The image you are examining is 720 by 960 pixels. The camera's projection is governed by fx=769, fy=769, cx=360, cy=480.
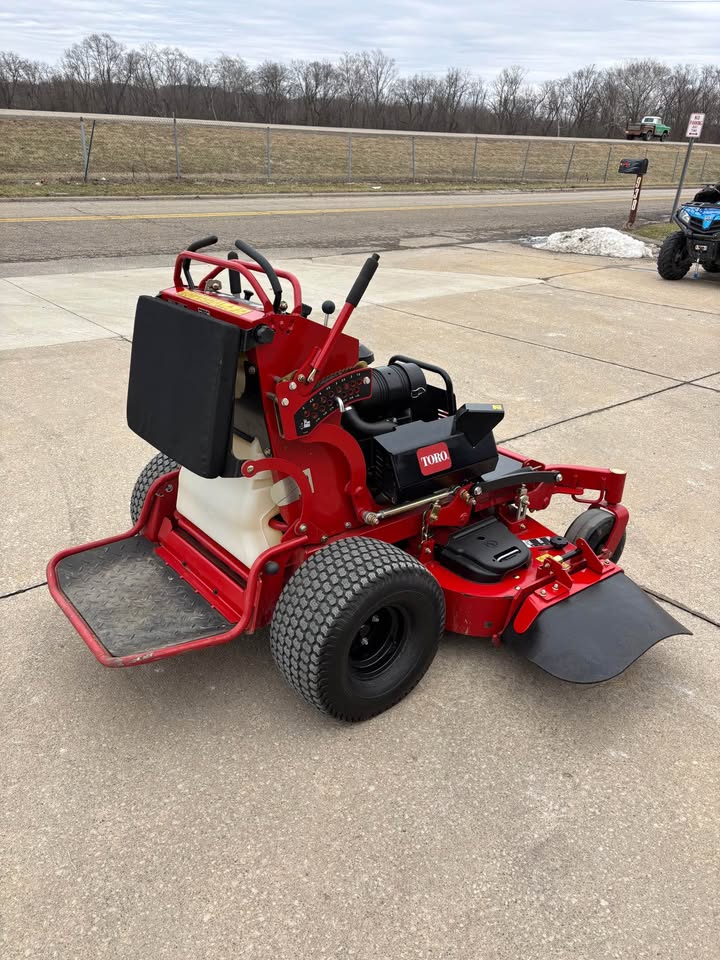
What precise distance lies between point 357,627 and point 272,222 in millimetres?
13280

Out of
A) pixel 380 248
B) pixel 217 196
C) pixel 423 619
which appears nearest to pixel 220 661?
pixel 423 619

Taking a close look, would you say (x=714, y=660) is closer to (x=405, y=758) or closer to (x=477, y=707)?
(x=477, y=707)

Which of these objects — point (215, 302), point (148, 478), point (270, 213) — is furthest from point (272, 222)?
point (215, 302)

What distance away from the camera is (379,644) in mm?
2752

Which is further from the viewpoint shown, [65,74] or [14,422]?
[65,74]

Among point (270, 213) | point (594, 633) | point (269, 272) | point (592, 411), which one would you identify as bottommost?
point (594, 633)

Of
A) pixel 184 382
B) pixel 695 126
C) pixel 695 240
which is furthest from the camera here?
pixel 695 126

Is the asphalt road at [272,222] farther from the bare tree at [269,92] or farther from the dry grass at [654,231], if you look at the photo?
the bare tree at [269,92]

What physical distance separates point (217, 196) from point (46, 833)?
1779 centimetres

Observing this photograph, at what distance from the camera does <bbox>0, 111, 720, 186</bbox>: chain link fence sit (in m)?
20.7

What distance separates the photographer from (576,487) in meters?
3.47

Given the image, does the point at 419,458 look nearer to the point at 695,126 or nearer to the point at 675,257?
the point at 675,257

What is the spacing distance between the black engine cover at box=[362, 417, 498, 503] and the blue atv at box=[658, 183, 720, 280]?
8681mm

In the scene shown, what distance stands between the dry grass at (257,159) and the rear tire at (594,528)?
1661 cm
